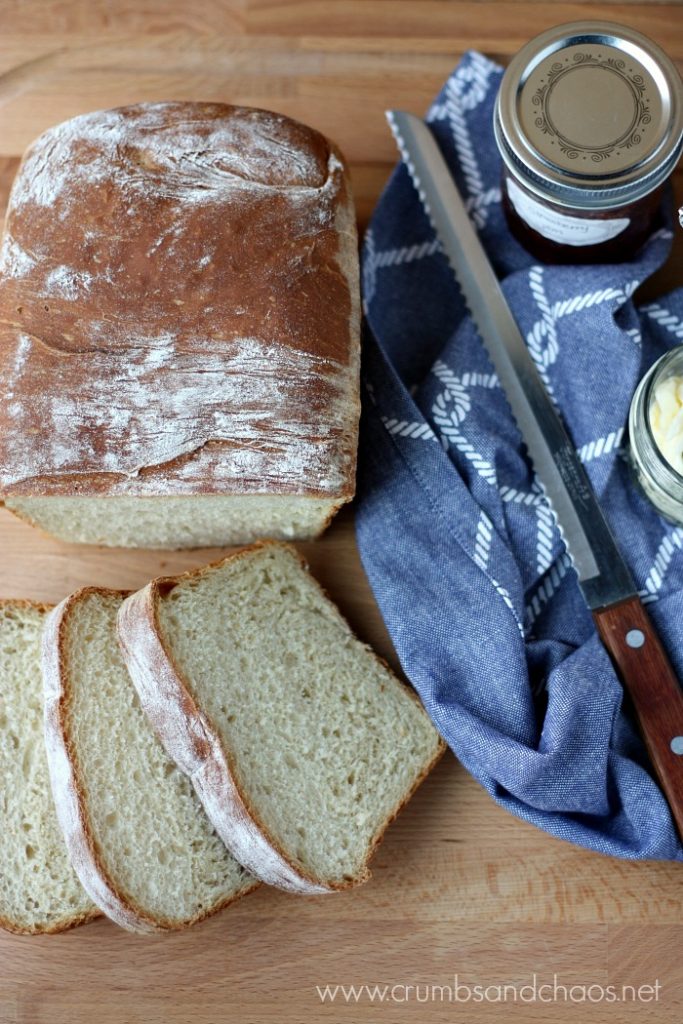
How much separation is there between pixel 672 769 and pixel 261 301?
4.83 ft

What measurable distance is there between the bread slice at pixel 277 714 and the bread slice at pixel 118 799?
73mm

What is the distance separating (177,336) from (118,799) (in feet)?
3.52

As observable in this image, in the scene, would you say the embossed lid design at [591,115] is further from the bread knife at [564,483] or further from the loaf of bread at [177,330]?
the loaf of bread at [177,330]

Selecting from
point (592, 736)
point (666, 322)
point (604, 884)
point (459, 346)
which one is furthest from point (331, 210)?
point (604, 884)

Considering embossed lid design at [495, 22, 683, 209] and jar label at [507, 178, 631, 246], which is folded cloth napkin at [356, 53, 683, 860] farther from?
embossed lid design at [495, 22, 683, 209]

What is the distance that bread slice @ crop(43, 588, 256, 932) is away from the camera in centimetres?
229

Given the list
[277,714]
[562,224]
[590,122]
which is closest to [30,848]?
[277,714]

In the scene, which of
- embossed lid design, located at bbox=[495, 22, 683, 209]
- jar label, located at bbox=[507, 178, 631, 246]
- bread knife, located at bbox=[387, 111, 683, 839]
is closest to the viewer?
embossed lid design, located at bbox=[495, 22, 683, 209]

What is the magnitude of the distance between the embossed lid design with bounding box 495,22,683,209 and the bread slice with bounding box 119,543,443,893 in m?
1.12

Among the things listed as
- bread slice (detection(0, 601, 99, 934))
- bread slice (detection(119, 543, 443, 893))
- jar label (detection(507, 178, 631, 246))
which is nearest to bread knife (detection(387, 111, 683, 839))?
jar label (detection(507, 178, 631, 246))

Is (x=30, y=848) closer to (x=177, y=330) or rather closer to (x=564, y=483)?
(x=177, y=330)

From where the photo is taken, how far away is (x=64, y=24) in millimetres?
2891

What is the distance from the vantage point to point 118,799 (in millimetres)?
2334

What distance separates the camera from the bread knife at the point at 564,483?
8.07ft
